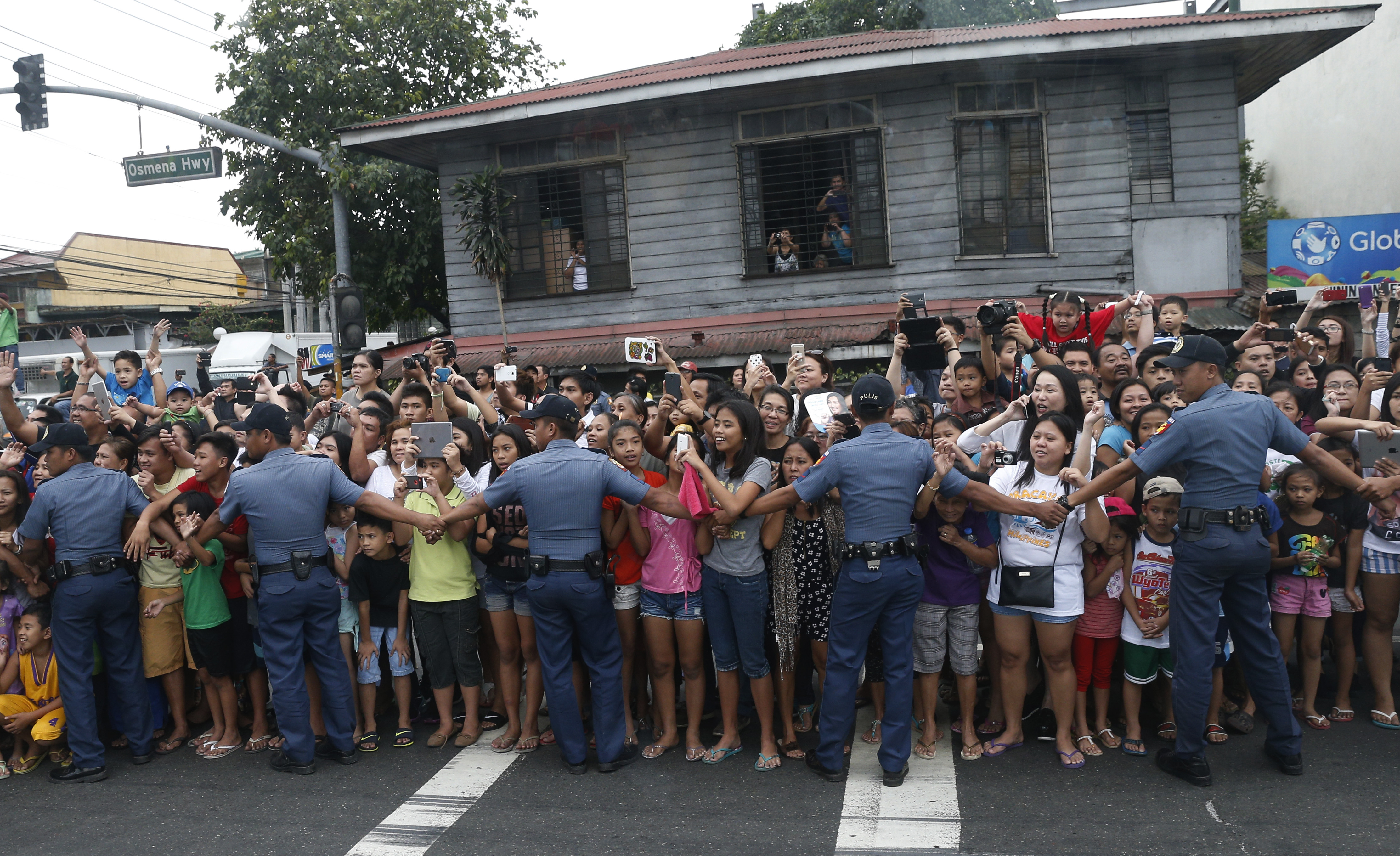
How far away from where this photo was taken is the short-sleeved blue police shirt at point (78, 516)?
5465 mm

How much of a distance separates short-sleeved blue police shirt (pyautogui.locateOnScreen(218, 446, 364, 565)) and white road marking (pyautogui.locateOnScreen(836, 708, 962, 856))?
10.2ft

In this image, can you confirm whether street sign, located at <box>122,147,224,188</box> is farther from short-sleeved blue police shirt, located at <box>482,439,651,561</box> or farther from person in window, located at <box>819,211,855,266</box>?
short-sleeved blue police shirt, located at <box>482,439,651,561</box>

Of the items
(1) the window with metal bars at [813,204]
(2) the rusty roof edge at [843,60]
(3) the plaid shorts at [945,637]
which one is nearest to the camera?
(3) the plaid shorts at [945,637]

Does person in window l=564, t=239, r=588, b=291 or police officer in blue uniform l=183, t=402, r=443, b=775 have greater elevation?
person in window l=564, t=239, r=588, b=291

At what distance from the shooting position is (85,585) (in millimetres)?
5453

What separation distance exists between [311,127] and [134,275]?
26.0 meters

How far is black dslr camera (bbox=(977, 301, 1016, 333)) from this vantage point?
6.37 meters

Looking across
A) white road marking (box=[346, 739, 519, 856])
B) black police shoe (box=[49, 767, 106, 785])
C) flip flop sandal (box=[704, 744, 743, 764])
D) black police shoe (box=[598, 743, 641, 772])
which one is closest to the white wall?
flip flop sandal (box=[704, 744, 743, 764])

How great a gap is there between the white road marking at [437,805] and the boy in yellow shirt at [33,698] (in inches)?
91.9

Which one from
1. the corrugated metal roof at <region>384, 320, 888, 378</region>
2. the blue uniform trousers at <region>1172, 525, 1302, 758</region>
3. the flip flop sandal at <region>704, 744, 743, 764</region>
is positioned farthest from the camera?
the corrugated metal roof at <region>384, 320, 888, 378</region>

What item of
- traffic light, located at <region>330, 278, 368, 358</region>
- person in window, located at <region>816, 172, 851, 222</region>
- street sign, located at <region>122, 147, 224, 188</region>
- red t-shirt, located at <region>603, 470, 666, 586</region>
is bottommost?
red t-shirt, located at <region>603, 470, 666, 586</region>

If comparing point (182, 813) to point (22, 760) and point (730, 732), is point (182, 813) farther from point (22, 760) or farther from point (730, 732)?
point (730, 732)

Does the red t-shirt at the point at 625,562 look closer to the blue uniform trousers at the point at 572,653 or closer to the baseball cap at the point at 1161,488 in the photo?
the blue uniform trousers at the point at 572,653

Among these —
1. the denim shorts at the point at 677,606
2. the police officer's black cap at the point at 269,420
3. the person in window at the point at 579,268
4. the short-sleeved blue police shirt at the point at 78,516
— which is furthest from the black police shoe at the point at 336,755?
the person in window at the point at 579,268
